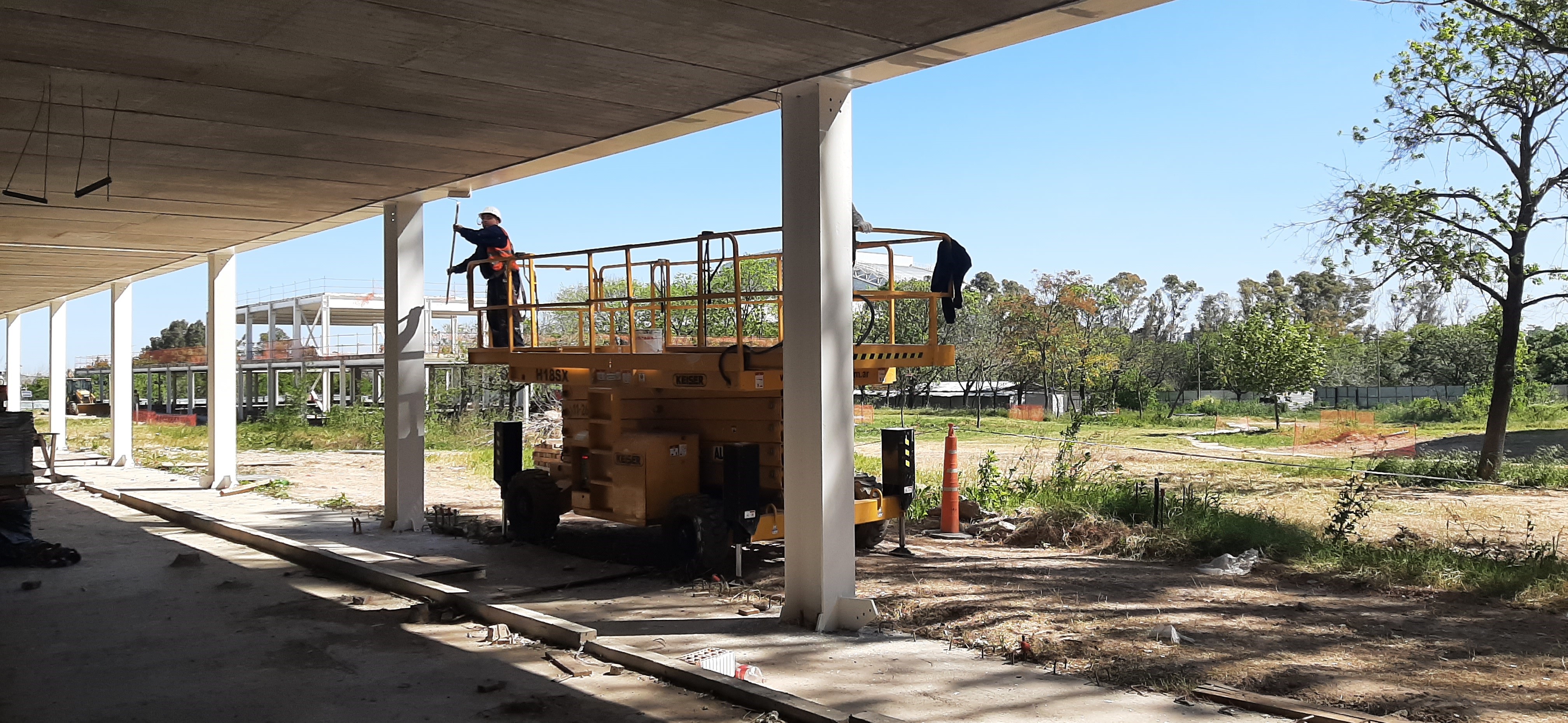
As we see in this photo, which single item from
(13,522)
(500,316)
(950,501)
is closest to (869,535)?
(950,501)

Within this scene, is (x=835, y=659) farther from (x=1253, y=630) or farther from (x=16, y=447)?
(x=16, y=447)

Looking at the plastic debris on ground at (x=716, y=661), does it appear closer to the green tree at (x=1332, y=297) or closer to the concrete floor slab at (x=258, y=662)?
the concrete floor slab at (x=258, y=662)

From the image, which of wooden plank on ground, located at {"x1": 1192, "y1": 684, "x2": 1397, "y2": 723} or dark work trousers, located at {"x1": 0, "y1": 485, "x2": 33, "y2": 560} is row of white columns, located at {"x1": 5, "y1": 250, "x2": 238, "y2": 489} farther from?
wooden plank on ground, located at {"x1": 1192, "y1": 684, "x2": 1397, "y2": 723}

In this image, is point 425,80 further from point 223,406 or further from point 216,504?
point 223,406

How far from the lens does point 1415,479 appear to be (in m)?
19.8

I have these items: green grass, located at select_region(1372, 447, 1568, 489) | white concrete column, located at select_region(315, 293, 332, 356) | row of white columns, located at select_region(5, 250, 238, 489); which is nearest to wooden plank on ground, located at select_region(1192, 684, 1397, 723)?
green grass, located at select_region(1372, 447, 1568, 489)

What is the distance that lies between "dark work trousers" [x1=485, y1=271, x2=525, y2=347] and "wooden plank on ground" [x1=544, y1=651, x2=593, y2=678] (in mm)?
5779

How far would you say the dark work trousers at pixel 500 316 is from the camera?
1276 centimetres

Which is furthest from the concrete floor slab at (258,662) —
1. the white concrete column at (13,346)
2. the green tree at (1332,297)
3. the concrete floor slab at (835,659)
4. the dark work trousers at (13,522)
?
the green tree at (1332,297)

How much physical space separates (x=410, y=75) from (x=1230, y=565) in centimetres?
839

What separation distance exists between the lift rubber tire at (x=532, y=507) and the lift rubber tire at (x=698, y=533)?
7.58 ft

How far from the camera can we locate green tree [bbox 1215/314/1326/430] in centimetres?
4344

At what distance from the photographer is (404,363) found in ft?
44.3

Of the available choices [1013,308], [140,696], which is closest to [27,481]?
[140,696]
